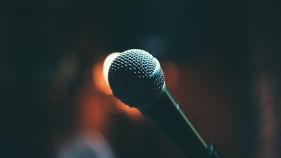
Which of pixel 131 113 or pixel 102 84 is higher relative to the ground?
pixel 102 84

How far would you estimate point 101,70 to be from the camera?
7387 mm

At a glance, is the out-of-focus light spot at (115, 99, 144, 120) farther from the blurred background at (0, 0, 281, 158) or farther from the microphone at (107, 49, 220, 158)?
the microphone at (107, 49, 220, 158)

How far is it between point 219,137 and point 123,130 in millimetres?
1350

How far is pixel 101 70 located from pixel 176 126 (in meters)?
6.04

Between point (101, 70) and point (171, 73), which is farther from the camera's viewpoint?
point (101, 70)

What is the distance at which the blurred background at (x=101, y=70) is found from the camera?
22.7 ft

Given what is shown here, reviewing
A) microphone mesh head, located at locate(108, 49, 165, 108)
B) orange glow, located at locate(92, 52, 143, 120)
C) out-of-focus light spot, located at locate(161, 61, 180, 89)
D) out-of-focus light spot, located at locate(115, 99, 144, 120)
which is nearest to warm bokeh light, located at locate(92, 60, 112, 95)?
orange glow, located at locate(92, 52, 143, 120)

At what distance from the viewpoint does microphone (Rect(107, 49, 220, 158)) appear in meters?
1.36

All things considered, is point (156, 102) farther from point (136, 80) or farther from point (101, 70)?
point (101, 70)

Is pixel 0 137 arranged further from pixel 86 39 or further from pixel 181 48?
pixel 181 48

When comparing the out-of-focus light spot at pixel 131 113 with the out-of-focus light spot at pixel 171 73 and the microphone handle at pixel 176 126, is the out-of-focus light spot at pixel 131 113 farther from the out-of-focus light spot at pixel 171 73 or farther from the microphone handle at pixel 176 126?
the microphone handle at pixel 176 126

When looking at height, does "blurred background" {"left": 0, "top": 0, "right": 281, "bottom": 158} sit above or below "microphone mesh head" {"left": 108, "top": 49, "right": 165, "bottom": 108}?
below

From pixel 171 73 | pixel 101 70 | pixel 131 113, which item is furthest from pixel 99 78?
pixel 171 73

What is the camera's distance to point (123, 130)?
7.60 metres
